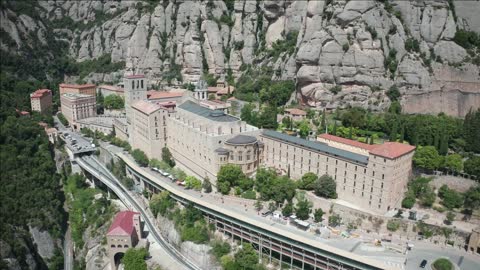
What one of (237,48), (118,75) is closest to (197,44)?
(237,48)

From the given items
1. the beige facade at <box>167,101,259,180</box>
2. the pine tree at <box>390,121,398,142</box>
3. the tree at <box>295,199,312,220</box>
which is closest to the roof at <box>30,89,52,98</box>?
the beige facade at <box>167,101,259,180</box>

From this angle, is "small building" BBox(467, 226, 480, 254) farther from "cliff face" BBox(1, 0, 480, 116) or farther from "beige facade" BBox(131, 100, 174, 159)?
"beige facade" BBox(131, 100, 174, 159)

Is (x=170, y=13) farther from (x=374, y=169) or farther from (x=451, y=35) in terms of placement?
(x=374, y=169)

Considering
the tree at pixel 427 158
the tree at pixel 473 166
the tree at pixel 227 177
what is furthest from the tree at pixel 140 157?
the tree at pixel 473 166

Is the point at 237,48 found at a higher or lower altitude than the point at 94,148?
higher

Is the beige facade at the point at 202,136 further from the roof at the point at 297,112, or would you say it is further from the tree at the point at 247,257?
the tree at the point at 247,257
